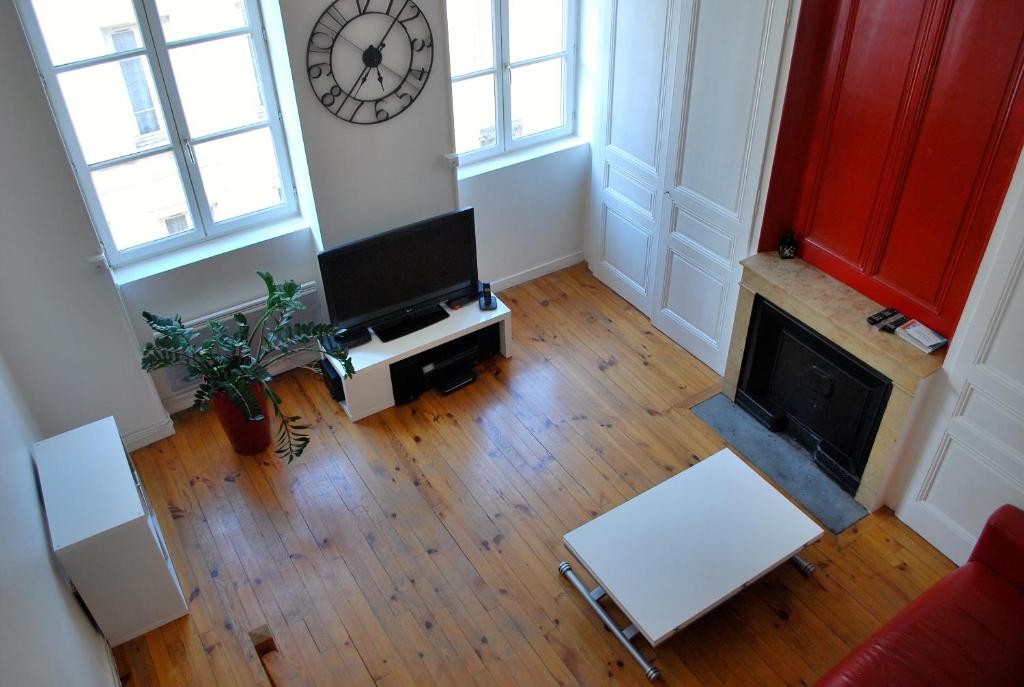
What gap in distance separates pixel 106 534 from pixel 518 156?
3188 millimetres

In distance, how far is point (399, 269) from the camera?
4.36 metres

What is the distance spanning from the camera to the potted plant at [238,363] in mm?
3801

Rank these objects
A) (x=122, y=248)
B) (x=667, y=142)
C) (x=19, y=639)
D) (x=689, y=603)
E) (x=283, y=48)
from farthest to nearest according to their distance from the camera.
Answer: (x=667, y=142), (x=122, y=248), (x=283, y=48), (x=689, y=603), (x=19, y=639)

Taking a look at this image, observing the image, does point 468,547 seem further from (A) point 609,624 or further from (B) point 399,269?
(B) point 399,269

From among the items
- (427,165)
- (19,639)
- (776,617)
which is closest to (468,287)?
(427,165)

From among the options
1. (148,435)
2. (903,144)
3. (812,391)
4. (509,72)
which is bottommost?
(148,435)

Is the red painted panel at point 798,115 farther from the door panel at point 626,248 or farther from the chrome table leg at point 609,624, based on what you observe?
the chrome table leg at point 609,624

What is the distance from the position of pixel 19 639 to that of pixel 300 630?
51.0 inches

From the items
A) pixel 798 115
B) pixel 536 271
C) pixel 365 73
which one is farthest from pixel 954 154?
pixel 536 271

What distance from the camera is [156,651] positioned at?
3320 millimetres

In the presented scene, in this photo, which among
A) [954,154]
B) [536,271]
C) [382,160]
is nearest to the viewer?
[954,154]

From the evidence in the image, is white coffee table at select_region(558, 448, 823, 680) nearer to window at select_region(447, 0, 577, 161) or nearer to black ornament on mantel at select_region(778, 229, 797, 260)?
black ornament on mantel at select_region(778, 229, 797, 260)

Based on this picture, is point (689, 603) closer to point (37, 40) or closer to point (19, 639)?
point (19, 639)

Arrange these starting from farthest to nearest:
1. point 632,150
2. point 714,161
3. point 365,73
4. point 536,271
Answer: point 536,271
point 632,150
point 714,161
point 365,73
